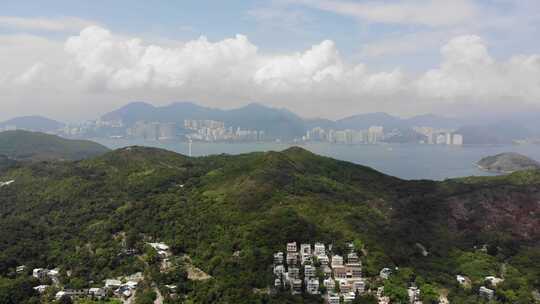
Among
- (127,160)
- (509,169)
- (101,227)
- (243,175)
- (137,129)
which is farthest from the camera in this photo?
(137,129)

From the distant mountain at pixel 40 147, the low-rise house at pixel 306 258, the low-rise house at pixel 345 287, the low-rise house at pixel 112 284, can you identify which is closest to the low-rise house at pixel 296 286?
the low-rise house at pixel 306 258

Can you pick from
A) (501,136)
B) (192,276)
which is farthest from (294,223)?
(501,136)

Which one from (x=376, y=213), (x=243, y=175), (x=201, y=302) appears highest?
(x=243, y=175)

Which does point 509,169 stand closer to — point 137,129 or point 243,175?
point 243,175

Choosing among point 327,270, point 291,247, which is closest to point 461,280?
point 327,270

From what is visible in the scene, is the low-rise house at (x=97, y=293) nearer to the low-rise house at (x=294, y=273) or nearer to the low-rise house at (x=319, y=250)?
the low-rise house at (x=294, y=273)

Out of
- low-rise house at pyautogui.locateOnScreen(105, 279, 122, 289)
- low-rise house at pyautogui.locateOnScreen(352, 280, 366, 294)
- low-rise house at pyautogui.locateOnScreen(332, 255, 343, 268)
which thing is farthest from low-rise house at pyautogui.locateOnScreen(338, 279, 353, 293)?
low-rise house at pyautogui.locateOnScreen(105, 279, 122, 289)
